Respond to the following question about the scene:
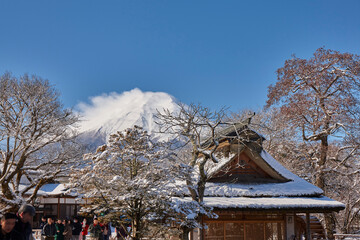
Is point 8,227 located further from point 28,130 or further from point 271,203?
point 28,130

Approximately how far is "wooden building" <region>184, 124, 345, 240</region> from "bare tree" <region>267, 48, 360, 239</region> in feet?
20.8

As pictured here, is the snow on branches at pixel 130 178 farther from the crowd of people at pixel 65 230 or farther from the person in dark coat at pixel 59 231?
the person in dark coat at pixel 59 231

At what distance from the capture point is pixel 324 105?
76.0 feet

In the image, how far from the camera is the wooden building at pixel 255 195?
15.0 m

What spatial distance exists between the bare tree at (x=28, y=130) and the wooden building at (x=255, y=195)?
308 inches

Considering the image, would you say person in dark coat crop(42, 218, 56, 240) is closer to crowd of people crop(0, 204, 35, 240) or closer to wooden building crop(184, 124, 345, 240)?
wooden building crop(184, 124, 345, 240)

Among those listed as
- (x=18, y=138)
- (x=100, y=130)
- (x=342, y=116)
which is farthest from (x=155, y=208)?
(x=100, y=130)

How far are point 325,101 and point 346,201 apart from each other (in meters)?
6.99

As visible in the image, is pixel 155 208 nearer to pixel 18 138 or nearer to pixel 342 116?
pixel 18 138

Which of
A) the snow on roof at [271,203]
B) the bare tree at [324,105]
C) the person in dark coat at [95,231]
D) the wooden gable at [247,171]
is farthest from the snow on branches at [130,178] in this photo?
the bare tree at [324,105]

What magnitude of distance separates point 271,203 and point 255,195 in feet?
4.28

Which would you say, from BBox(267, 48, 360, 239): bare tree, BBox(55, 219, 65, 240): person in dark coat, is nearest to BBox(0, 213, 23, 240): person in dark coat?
BBox(55, 219, 65, 240): person in dark coat

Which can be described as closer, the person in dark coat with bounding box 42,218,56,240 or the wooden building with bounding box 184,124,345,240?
the person in dark coat with bounding box 42,218,56,240

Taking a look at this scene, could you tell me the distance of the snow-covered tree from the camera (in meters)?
9.76
